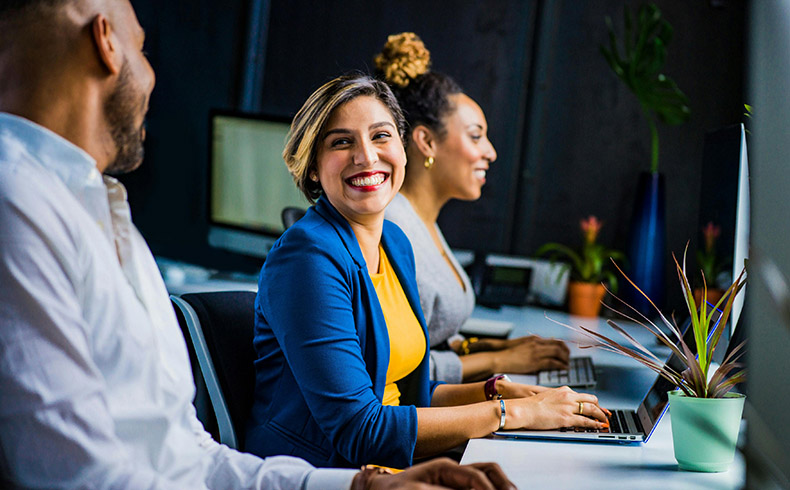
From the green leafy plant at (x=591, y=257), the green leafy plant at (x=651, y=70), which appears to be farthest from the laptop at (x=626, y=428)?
the green leafy plant at (x=651, y=70)

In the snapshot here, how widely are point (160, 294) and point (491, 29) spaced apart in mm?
2554

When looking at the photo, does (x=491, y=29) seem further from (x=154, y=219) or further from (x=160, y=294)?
(x=160, y=294)

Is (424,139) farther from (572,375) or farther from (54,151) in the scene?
(54,151)

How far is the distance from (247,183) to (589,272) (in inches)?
54.7

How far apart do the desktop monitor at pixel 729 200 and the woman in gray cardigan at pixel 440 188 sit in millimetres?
488

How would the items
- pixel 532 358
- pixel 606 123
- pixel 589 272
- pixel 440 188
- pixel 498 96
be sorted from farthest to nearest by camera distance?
→ pixel 498 96 < pixel 606 123 < pixel 589 272 < pixel 440 188 < pixel 532 358

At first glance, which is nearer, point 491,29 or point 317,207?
point 317,207

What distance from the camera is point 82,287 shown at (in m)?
0.78

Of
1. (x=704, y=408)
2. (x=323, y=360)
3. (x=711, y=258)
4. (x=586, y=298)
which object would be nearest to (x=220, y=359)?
(x=323, y=360)

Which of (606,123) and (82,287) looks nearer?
(82,287)

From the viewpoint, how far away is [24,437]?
702 mm

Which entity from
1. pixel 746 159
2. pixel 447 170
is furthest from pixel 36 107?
pixel 447 170

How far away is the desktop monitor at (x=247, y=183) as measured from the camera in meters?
2.85

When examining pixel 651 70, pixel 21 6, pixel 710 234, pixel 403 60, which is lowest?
pixel 710 234
